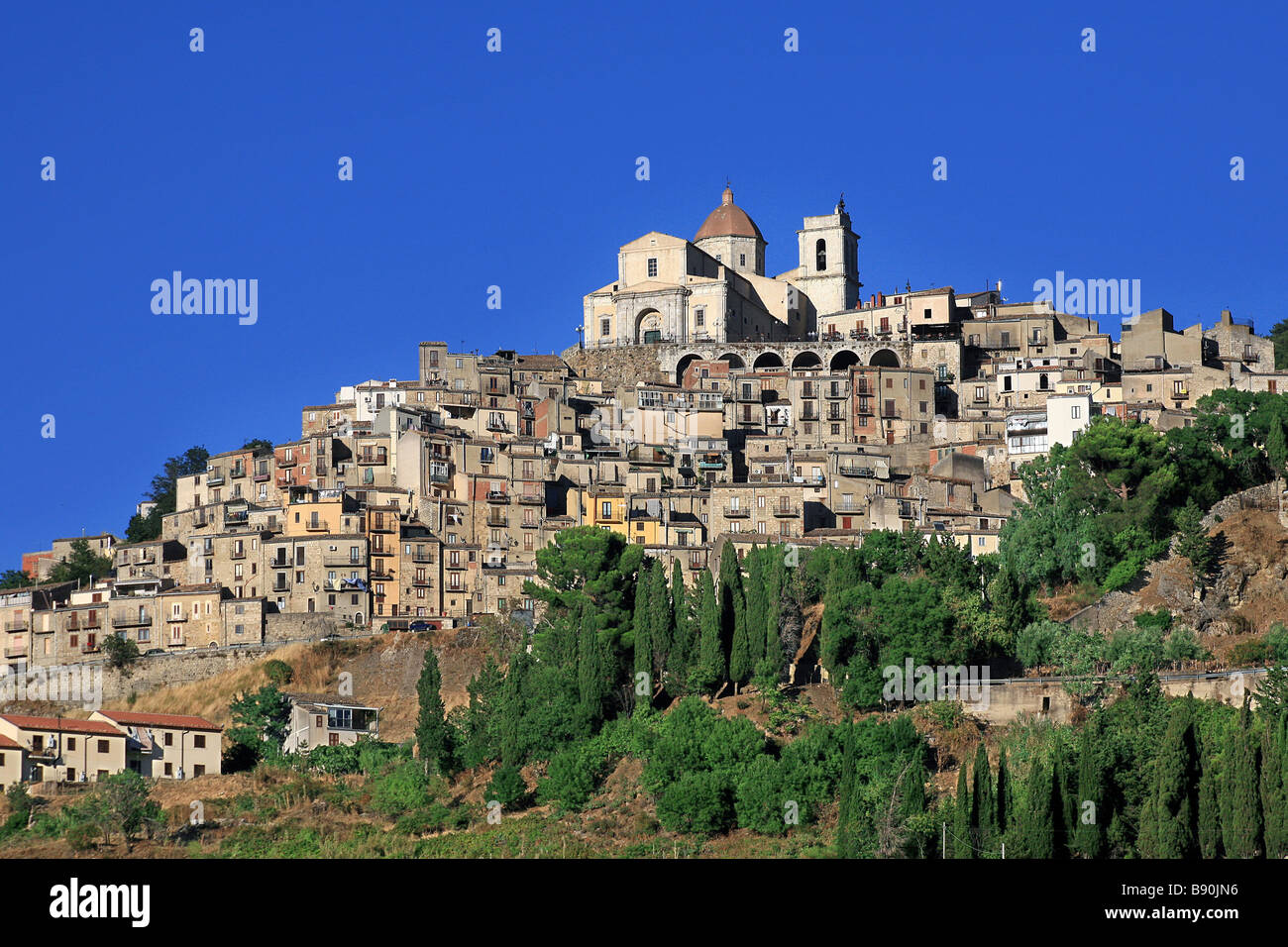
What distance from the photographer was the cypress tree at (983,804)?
169ft

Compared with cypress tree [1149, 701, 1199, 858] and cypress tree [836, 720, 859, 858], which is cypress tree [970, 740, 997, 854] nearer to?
cypress tree [836, 720, 859, 858]

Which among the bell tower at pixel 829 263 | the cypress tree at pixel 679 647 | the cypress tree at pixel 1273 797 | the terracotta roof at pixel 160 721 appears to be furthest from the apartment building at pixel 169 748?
the bell tower at pixel 829 263

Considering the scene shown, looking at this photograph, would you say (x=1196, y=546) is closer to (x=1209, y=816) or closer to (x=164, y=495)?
(x=1209, y=816)

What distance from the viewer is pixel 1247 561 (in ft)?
228

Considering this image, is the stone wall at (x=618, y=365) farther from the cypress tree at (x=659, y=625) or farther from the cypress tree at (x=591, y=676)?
the cypress tree at (x=591, y=676)

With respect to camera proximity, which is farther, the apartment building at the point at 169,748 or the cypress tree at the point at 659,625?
the apartment building at the point at 169,748

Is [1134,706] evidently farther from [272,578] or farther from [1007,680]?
[272,578]

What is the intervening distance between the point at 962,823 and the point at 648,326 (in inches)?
2534

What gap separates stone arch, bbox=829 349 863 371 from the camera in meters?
108

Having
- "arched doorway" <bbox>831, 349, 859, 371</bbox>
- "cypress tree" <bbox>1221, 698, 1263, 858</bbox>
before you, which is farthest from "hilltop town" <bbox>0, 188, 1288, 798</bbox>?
"cypress tree" <bbox>1221, 698, 1263, 858</bbox>

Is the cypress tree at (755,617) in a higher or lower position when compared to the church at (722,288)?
lower

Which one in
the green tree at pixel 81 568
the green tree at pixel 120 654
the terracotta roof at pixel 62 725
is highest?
the green tree at pixel 81 568

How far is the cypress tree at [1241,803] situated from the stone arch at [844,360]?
59731 millimetres
